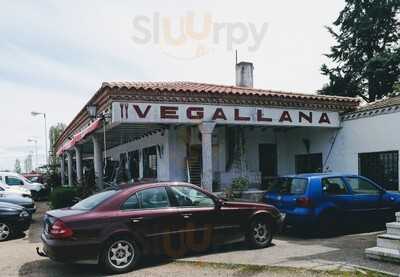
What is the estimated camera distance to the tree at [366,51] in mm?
25750

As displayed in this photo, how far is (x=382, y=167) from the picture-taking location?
13375 mm

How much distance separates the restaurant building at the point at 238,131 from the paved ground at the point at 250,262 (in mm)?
4478

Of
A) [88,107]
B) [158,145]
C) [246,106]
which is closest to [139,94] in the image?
[88,107]

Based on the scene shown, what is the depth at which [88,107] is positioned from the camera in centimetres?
1338

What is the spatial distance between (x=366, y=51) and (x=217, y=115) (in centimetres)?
1890

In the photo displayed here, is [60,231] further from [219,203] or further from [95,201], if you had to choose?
[219,203]

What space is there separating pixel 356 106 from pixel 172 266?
10527 mm

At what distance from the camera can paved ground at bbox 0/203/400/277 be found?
648 centimetres

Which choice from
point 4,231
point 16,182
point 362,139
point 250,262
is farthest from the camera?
point 16,182

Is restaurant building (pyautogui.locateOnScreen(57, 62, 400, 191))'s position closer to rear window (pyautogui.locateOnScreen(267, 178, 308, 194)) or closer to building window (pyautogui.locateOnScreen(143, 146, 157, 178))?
building window (pyautogui.locateOnScreen(143, 146, 157, 178))

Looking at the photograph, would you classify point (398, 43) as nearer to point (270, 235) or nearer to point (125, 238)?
point (270, 235)

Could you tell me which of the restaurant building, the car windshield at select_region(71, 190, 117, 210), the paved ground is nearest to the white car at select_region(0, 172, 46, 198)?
the restaurant building

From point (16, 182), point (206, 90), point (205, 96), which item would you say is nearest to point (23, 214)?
point (205, 96)

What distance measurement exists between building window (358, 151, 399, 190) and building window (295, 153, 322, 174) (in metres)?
2.02
